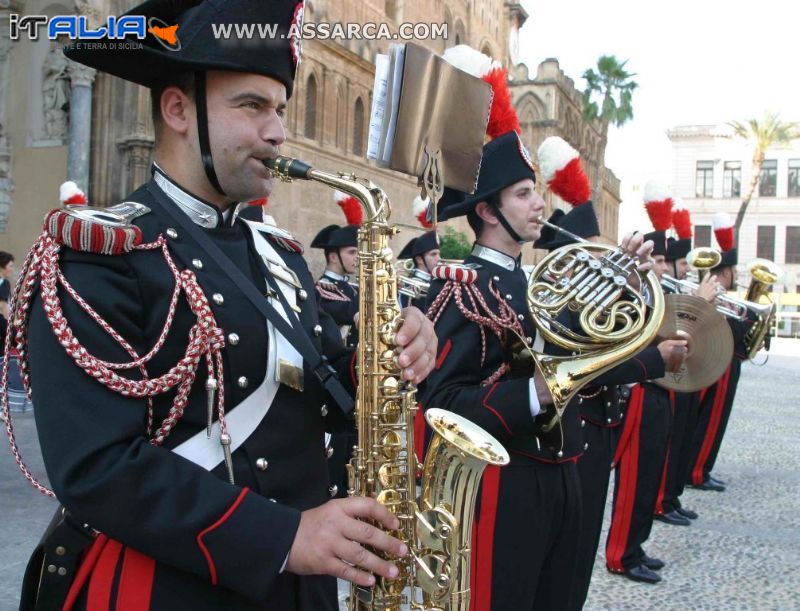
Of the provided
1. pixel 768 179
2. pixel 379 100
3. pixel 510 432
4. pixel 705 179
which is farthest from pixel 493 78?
pixel 768 179

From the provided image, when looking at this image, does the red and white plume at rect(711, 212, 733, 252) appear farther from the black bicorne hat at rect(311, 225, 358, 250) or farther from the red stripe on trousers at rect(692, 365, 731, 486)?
the black bicorne hat at rect(311, 225, 358, 250)

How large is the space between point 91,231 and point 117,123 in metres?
14.3

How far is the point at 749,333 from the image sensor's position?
794cm

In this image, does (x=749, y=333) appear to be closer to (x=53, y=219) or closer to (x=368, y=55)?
(x=53, y=219)

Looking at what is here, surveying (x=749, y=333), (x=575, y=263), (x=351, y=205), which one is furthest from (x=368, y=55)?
(x=575, y=263)

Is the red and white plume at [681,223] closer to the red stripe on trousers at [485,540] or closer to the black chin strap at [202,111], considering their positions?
the red stripe on trousers at [485,540]

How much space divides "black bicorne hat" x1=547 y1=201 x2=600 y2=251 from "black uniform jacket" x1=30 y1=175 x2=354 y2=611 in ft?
11.5

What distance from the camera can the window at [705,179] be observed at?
178 ft

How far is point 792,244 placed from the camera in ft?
176

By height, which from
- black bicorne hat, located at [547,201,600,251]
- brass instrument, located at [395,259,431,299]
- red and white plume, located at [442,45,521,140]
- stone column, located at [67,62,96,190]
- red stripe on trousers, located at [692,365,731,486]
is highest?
stone column, located at [67,62,96,190]

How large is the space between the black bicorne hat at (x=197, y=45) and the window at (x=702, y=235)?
5568cm

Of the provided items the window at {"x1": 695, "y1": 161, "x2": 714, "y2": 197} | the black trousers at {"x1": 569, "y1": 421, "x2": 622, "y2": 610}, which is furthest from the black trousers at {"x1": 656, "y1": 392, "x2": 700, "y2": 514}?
the window at {"x1": 695, "y1": 161, "x2": 714, "y2": 197}

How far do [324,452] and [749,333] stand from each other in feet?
23.0

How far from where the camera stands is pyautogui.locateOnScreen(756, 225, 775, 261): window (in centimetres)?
5394
